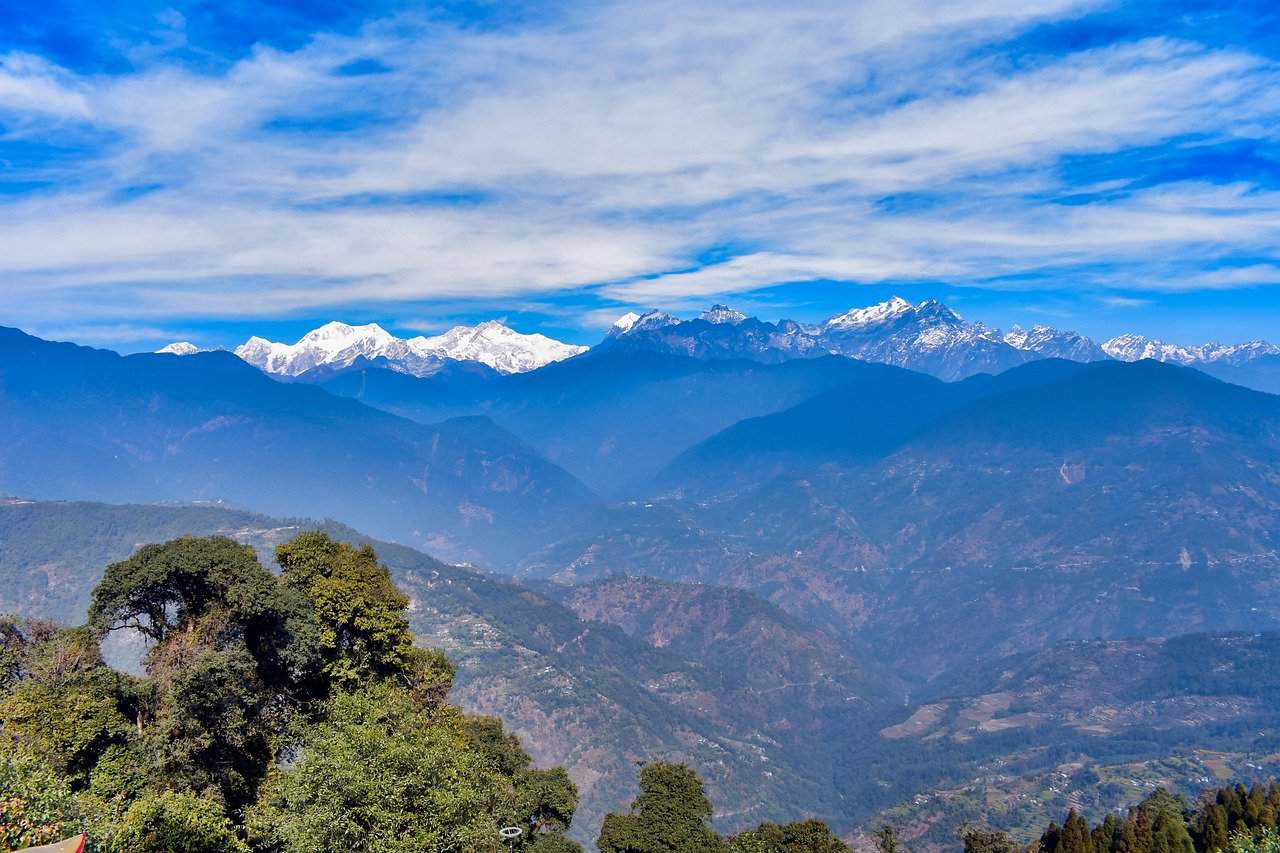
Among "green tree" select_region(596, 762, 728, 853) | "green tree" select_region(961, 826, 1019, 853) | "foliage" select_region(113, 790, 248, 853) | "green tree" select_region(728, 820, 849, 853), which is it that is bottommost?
"green tree" select_region(961, 826, 1019, 853)

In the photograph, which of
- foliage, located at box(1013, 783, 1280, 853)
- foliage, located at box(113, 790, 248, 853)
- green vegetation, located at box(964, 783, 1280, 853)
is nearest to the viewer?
foliage, located at box(113, 790, 248, 853)

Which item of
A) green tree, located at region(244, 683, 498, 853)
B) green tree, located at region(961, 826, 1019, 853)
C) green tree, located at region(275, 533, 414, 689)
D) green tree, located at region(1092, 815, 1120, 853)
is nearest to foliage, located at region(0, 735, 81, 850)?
green tree, located at region(244, 683, 498, 853)

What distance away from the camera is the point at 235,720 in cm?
3909

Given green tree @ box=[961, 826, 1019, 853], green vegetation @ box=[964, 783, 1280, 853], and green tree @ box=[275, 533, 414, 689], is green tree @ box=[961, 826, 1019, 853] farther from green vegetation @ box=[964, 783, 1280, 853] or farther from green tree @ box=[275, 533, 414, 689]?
green tree @ box=[275, 533, 414, 689]

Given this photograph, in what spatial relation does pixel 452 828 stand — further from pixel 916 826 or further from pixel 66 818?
pixel 916 826

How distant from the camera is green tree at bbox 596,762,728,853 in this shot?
5362 cm

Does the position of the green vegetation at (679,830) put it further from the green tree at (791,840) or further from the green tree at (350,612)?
the green tree at (350,612)

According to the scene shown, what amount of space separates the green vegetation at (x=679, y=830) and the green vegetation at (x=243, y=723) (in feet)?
15.4

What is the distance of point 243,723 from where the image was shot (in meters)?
40.0

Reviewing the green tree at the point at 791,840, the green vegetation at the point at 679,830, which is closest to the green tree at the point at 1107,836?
the green tree at the point at 791,840

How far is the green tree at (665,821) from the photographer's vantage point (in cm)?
5362

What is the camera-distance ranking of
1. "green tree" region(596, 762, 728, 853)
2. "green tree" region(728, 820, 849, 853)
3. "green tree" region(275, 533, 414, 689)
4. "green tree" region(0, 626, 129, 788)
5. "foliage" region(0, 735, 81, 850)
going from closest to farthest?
"foliage" region(0, 735, 81, 850)
"green tree" region(0, 626, 129, 788)
"green tree" region(275, 533, 414, 689)
"green tree" region(596, 762, 728, 853)
"green tree" region(728, 820, 849, 853)

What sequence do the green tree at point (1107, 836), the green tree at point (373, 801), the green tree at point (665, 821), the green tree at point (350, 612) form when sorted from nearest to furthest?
the green tree at point (373, 801)
the green tree at point (350, 612)
the green tree at point (665, 821)
the green tree at point (1107, 836)

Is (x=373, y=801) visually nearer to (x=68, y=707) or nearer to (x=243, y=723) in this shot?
(x=243, y=723)
